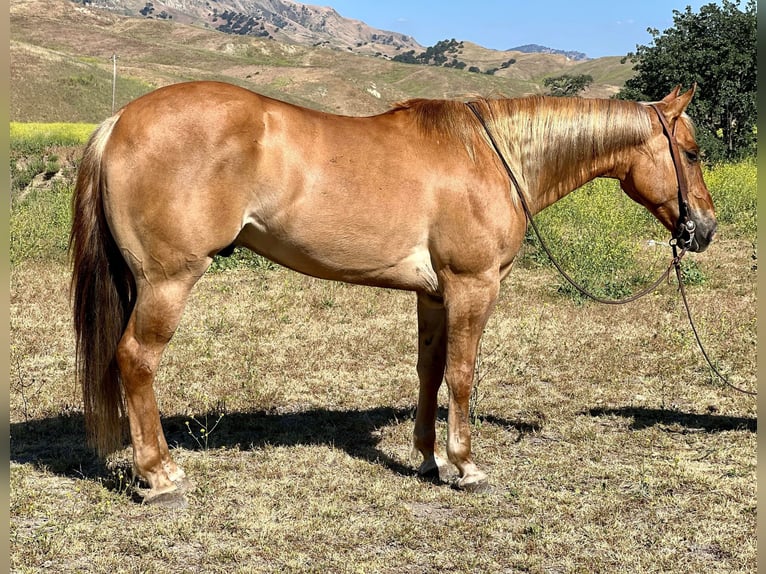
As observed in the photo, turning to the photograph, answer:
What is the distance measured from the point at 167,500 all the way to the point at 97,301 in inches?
48.6

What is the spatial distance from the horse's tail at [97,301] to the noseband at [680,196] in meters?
3.33

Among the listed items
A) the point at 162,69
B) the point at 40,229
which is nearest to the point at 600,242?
the point at 40,229

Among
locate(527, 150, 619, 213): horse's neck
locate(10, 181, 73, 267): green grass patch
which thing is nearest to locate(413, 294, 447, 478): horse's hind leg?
locate(527, 150, 619, 213): horse's neck

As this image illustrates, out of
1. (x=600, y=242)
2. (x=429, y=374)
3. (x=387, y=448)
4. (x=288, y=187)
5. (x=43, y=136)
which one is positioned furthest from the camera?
(x=43, y=136)

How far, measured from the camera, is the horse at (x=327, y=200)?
3.79 m

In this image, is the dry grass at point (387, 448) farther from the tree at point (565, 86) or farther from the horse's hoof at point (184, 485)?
the tree at point (565, 86)

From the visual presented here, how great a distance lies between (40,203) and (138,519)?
1122 centimetres

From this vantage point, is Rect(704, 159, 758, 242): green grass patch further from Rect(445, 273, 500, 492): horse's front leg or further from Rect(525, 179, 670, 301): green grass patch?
Rect(445, 273, 500, 492): horse's front leg

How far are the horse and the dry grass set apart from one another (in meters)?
0.39

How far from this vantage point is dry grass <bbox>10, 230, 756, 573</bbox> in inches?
144

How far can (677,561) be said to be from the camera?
11.7 feet

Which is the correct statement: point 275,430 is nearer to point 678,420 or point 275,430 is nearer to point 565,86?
point 678,420

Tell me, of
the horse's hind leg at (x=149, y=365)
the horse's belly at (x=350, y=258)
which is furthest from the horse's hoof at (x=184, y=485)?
the horse's belly at (x=350, y=258)

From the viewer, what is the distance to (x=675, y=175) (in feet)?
14.5
